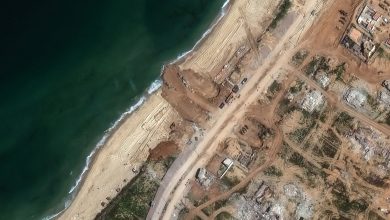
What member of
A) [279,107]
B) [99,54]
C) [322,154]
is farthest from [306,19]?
[99,54]

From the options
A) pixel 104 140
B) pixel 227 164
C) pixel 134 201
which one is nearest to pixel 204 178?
pixel 227 164

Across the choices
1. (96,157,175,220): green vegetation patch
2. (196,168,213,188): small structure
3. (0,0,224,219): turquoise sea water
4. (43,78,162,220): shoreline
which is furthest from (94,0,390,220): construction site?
(0,0,224,219): turquoise sea water

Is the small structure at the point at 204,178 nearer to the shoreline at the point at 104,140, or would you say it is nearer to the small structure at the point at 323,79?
the shoreline at the point at 104,140

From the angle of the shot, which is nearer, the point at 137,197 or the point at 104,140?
the point at 137,197

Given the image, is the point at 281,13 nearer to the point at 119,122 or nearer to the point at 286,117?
the point at 286,117

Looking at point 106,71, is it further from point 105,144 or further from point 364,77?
point 364,77

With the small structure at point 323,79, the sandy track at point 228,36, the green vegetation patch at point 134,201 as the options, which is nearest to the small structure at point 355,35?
the small structure at point 323,79
